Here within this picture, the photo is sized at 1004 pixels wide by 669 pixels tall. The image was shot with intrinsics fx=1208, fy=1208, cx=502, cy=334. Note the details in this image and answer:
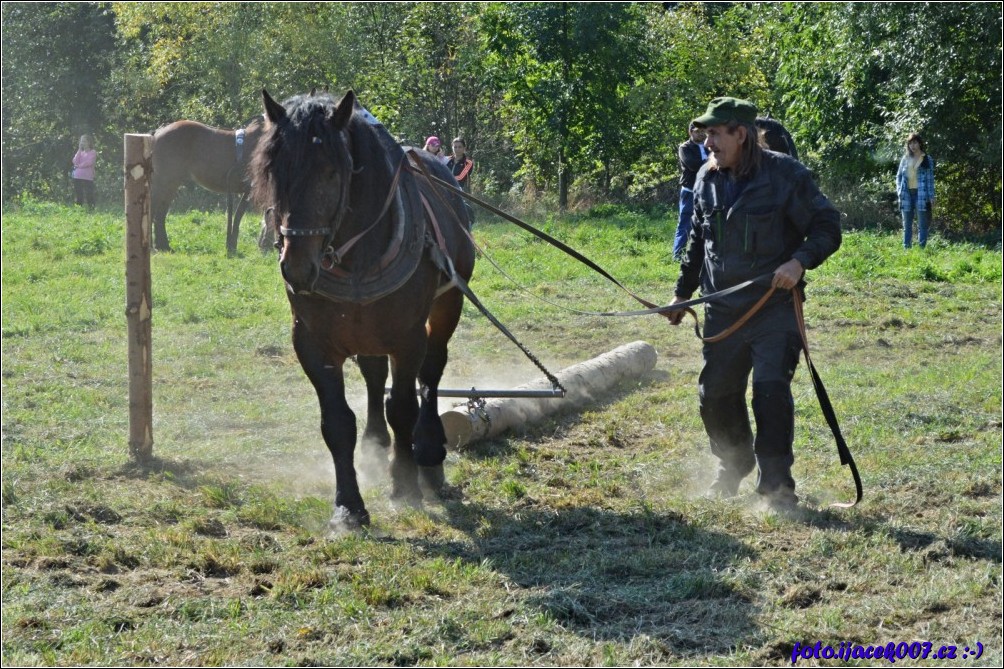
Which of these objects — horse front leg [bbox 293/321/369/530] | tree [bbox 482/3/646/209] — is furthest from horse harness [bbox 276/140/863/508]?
tree [bbox 482/3/646/209]

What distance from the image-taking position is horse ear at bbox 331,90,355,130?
5.05 m

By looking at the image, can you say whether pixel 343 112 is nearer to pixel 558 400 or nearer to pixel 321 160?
pixel 321 160

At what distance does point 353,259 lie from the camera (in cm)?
538

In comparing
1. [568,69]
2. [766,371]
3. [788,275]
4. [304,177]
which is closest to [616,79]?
[568,69]

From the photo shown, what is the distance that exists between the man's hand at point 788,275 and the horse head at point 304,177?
1941 millimetres

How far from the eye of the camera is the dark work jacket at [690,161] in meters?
8.12

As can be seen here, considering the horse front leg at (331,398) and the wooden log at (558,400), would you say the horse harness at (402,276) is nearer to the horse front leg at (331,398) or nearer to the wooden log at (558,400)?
the horse front leg at (331,398)

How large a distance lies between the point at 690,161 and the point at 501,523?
3504 millimetres

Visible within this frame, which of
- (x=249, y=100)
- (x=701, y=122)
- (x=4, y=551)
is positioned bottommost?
(x=4, y=551)

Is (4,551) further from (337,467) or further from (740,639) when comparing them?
(740,639)

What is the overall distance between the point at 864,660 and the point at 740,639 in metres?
0.40

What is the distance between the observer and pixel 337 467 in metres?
5.64

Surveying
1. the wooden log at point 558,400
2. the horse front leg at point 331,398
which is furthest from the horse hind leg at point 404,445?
the wooden log at point 558,400

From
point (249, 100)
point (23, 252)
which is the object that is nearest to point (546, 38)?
point (249, 100)
